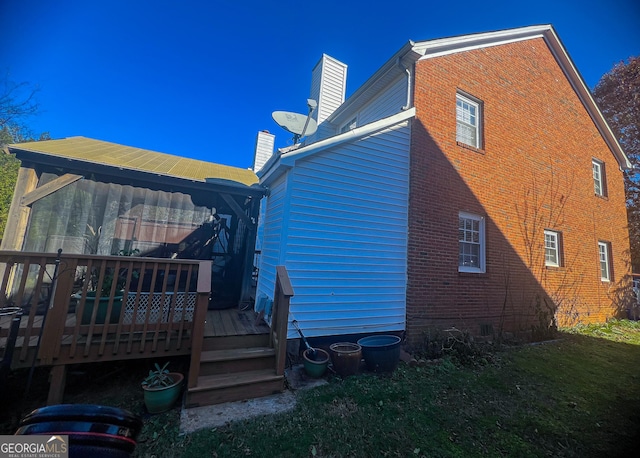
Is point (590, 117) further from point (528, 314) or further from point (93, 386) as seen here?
point (93, 386)

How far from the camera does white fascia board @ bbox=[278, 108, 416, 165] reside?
15.6 ft

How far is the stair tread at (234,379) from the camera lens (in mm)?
3342

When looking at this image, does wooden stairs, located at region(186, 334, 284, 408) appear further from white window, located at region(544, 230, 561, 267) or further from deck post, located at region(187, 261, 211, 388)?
white window, located at region(544, 230, 561, 267)

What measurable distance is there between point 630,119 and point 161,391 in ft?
79.5

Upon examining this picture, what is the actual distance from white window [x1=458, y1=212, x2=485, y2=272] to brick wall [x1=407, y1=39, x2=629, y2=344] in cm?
18

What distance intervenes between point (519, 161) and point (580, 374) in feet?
18.4

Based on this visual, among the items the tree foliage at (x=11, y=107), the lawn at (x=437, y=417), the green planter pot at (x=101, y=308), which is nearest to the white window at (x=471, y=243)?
the lawn at (x=437, y=417)

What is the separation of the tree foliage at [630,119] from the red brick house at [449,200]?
7.99 meters

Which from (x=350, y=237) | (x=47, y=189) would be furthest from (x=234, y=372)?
(x=47, y=189)

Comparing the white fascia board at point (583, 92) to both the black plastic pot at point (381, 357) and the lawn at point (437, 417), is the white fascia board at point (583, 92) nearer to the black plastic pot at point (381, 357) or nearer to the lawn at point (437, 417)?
the lawn at point (437, 417)

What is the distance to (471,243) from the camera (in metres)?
6.67

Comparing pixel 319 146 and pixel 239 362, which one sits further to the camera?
pixel 319 146

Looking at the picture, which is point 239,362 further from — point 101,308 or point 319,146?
point 319,146

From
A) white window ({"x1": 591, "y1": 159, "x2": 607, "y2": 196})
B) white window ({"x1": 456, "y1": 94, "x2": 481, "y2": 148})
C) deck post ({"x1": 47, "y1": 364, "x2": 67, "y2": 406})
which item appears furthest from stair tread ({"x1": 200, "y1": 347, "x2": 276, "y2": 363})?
white window ({"x1": 591, "y1": 159, "x2": 607, "y2": 196})
